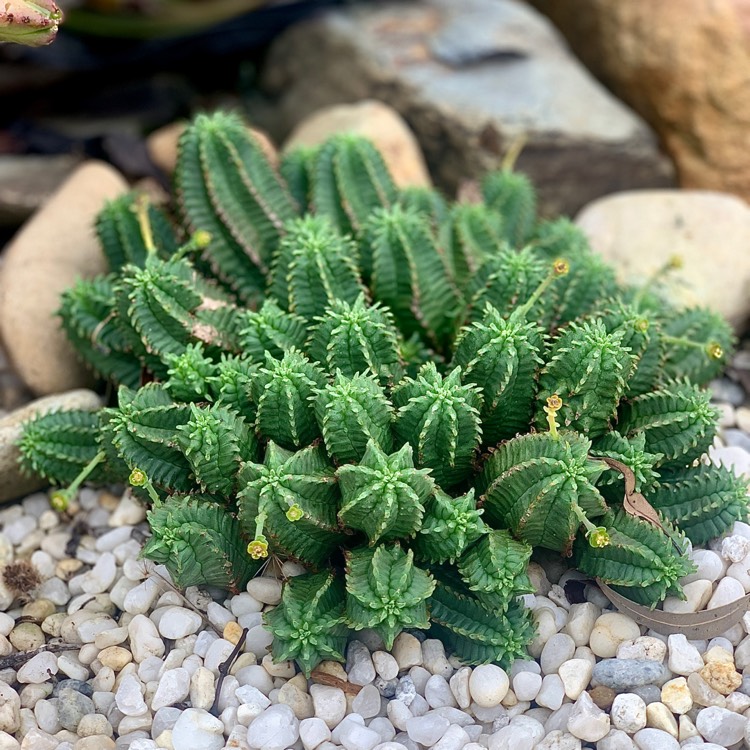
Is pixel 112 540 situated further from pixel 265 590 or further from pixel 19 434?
pixel 265 590

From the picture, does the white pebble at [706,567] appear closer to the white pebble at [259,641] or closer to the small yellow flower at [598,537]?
the small yellow flower at [598,537]

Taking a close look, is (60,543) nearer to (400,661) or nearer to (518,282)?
(400,661)

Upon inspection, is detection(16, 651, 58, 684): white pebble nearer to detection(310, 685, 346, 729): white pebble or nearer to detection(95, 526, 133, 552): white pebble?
detection(95, 526, 133, 552): white pebble

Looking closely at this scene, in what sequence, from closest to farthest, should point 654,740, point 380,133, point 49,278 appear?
1. point 654,740
2. point 49,278
3. point 380,133

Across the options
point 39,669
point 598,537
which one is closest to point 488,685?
point 598,537

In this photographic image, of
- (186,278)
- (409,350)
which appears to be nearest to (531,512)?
(409,350)

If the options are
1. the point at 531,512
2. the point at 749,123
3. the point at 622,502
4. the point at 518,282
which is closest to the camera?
the point at 531,512

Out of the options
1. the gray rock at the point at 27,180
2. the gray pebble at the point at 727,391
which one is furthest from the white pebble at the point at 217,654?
the gray rock at the point at 27,180
